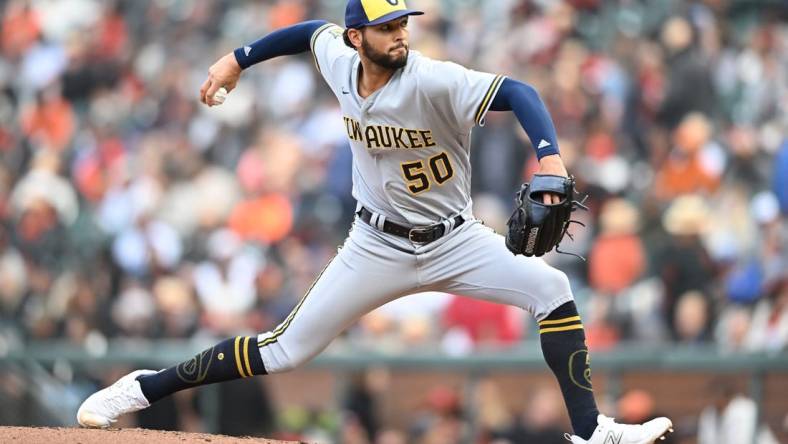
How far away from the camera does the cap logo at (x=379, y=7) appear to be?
4980 mm

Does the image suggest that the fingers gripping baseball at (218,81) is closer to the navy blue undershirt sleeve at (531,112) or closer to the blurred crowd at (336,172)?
the navy blue undershirt sleeve at (531,112)

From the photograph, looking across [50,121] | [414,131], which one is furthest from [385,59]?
[50,121]

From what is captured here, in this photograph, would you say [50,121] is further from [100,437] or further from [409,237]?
[409,237]

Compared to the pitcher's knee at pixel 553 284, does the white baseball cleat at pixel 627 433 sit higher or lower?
lower

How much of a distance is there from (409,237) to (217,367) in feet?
2.95

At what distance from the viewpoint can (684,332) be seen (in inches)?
327

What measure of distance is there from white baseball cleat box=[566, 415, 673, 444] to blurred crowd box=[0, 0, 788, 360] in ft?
9.94

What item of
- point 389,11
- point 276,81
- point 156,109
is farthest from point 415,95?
point 156,109

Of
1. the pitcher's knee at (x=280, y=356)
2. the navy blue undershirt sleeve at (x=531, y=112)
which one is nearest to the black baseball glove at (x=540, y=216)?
the navy blue undershirt sleeve at (x=531, y=112)

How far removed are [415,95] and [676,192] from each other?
4.51 meters

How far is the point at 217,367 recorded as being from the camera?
534 centimetres

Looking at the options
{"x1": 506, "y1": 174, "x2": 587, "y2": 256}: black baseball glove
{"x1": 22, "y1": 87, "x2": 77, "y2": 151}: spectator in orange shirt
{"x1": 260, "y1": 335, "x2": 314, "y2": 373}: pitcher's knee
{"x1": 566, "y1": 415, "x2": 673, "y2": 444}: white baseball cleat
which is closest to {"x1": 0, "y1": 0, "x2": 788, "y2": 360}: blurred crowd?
{"x1": 22, "y1": 87, "x2": 77, "y2": 151}: spectator in orange shirt

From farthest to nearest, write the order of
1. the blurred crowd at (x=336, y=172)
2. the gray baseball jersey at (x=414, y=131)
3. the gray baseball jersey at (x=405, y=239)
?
1. the blurred crowd at (x=336, y=172)
2. the gray baseball jersey at (x=405, y=239)
3. the gray baseball jersey at (x=414, y=131)

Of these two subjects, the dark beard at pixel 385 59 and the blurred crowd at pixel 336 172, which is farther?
the blurred crowd at pixel 336 172
